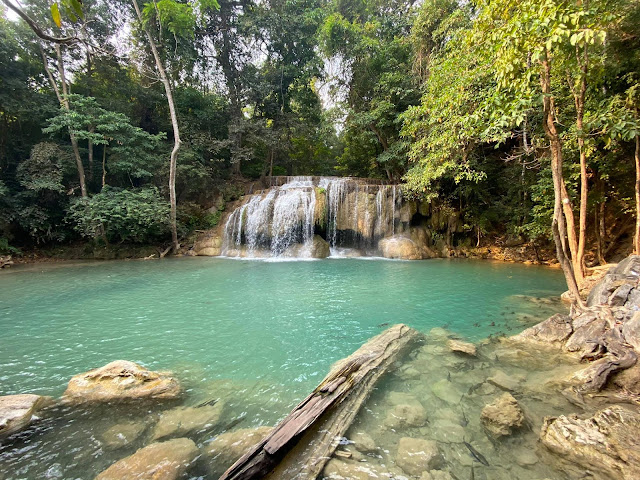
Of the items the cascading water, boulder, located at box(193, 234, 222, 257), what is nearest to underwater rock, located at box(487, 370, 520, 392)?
the cascading water

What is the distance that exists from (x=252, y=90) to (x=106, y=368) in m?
16.9

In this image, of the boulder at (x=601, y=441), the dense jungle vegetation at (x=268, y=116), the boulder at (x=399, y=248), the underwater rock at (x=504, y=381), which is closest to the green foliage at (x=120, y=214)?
the dense jungle vegetation at (x=268, y=116)

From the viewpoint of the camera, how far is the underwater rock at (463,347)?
3.40 meters

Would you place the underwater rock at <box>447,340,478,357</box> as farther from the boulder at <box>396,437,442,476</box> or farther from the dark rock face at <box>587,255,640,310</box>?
the dark rock face at <box>587,255,640,310</box>

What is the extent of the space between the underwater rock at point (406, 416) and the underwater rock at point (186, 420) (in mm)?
1449

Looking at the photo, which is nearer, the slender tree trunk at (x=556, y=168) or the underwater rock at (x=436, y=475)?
the underwater rock at (x=436, y=475)

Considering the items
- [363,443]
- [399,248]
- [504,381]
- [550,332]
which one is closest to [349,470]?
[363,443]

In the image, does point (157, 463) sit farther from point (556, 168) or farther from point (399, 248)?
point (399, 248)

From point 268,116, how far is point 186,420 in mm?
17987

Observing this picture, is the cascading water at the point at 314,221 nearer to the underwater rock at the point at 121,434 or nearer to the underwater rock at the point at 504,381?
the underwater rock at the point at 504,381

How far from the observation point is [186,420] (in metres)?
2.35

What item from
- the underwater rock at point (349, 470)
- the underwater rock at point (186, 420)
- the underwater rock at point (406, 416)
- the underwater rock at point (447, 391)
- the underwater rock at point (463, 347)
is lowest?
the underwater rock at point (186, 420)

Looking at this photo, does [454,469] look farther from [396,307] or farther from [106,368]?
[396,307]

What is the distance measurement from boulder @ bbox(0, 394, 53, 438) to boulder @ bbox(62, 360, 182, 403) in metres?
0.20
